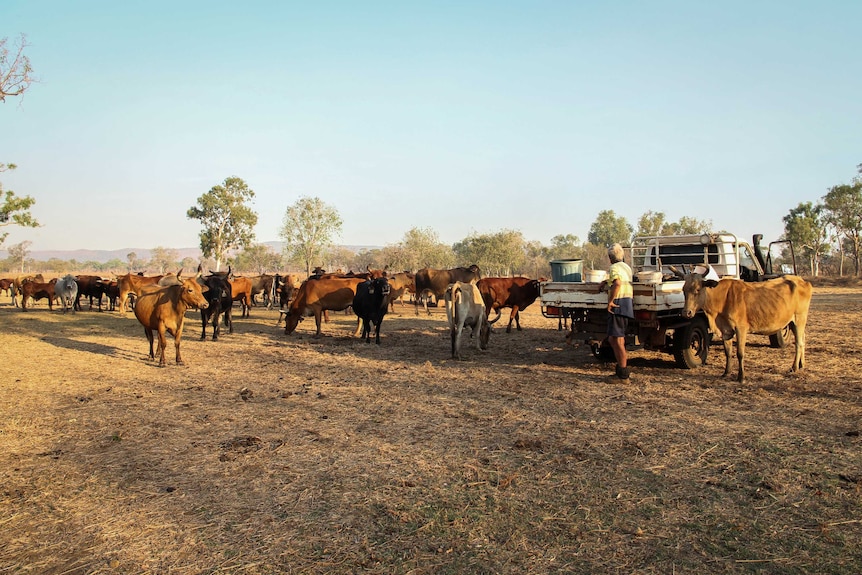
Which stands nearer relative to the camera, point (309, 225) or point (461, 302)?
point (461, 302)

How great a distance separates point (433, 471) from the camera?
191 inches

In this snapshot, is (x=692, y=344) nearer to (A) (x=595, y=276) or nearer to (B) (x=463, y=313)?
(A) (x=595, y=276)

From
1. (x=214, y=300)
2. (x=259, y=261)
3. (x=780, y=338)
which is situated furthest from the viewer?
(x=259, y=261)

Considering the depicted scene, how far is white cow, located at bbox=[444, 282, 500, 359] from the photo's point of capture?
1112 cm

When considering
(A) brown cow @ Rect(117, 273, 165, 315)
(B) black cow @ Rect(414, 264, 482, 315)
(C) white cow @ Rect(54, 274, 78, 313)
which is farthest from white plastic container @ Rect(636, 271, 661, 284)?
(C) white cow @ Rect(54, 274, 78, 313)

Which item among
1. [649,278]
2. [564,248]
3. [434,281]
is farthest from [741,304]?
[564,248]

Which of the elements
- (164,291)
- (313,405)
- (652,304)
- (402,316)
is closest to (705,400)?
(652,304)

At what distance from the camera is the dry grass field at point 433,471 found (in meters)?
3.48

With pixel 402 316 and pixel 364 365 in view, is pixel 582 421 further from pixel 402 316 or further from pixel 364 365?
pixel 402 316

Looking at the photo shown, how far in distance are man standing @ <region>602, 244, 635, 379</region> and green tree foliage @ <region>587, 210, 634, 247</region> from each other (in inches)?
3079

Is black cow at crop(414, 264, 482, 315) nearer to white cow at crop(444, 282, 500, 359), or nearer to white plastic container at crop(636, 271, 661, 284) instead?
white cow at crop(444, 282, 500, 359)

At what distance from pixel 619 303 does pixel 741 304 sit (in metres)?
2.16

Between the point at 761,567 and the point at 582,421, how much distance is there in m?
3.10

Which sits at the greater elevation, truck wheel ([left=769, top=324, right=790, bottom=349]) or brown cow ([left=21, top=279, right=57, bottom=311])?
brown cow ([left=21, top=279, right=57, bottom=311])
